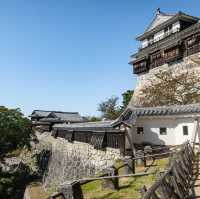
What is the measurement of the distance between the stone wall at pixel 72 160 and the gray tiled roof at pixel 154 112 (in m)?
2.24

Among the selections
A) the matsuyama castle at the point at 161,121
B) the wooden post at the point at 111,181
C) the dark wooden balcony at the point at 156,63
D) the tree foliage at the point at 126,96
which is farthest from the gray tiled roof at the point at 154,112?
the tree foliage at the point at 126,96

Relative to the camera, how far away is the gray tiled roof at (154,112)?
17297 mm

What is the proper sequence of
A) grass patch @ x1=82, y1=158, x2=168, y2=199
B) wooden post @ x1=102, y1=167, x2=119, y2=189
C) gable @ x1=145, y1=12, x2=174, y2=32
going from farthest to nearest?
1. gable @ x1=145, y1=12, x2=174, y2=32
2. wooden post @ x1=102, y1=167, x2=119, y2=189
3. grass patch @ x1=82, y1=158, x2=168, y2=199

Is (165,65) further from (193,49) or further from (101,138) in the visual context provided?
(101,138)

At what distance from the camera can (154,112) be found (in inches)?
742

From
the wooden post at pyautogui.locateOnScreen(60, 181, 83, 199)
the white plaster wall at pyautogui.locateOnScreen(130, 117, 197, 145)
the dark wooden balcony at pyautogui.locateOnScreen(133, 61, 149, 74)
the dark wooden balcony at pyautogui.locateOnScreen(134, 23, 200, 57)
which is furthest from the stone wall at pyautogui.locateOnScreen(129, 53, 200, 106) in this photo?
the wooden post at pyautogui.locateOnScreen(60, 181, 83, 199)

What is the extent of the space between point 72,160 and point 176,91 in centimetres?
1304

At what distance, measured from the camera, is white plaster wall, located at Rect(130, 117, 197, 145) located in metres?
17.8

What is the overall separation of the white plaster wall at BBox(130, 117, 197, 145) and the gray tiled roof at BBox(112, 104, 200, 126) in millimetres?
544

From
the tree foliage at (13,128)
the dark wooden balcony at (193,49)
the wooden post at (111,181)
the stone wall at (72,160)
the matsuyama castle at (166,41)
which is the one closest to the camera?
the wooden post at (111,181)

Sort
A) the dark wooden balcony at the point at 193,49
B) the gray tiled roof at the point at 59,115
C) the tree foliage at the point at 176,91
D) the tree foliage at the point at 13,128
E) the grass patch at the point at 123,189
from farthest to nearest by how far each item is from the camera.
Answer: the gray tiled roof at the point at 59,115, the dark wooden balcony at the point at 193,49, the tree foliage at the point at 13,128, the tree foliage at the point at 176,91, the grass patch at the point at 123,189

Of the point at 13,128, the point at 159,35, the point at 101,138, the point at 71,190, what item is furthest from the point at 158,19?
the point at 71,190

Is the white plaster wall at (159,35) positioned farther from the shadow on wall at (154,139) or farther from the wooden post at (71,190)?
the wooden post at (71,190)

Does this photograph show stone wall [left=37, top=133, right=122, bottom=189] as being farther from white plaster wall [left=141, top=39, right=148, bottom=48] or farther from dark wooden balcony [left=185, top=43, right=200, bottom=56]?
white plaster wall [left=141, top=39, right=148, bottom=48]
